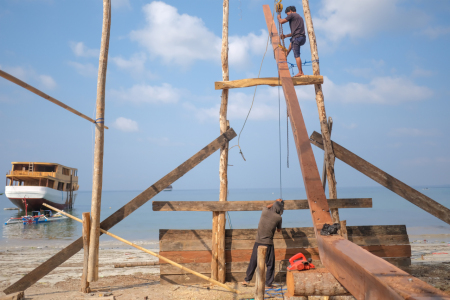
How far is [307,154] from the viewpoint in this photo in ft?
14.0

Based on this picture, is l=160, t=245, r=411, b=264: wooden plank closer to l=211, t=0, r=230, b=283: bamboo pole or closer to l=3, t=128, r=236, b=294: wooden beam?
l=211, t=0, r=230, b=283: bamboo pole

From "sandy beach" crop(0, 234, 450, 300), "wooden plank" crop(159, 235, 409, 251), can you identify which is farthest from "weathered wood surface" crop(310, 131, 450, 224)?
"sandy beach" crop(0, 234, 450, 300)

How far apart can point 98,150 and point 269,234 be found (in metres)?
3.98

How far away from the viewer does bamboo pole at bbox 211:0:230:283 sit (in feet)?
22.2

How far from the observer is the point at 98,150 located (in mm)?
6352

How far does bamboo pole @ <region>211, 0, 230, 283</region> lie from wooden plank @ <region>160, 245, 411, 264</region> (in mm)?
209

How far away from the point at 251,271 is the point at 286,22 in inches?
246

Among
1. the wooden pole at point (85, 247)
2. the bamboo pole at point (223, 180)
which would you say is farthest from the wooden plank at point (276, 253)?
the wooden pole at point (85, 247)

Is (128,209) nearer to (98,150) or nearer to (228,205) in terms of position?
(98,150)

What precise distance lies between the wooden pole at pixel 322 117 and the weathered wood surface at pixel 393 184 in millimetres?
203

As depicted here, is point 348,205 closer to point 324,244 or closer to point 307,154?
point 307,154

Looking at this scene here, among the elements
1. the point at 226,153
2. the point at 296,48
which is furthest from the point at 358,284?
the point at 296,48

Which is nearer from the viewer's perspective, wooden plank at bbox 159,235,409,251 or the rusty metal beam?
the rusty metal beam

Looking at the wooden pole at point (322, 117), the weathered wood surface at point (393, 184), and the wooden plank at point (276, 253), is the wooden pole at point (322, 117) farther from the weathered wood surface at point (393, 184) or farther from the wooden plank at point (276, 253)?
the wooden plank at point (276, 253)
